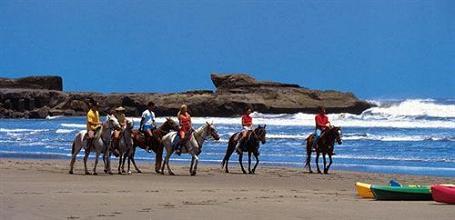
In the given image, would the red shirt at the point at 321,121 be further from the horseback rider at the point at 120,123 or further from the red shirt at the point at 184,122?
the horseback rider at the point at 120,123

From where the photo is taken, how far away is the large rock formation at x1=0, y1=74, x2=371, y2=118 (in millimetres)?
105375

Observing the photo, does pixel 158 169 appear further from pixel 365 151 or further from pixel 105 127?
pixel 365 151

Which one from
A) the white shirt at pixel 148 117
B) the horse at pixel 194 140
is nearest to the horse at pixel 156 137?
the white shirt at pixel 148 117

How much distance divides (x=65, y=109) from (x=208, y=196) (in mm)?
106662

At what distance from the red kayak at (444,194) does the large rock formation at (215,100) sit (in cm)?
8910

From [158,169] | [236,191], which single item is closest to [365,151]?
[158,169]

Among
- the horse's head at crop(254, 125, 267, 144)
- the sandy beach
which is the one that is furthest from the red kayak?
the horse's head at crop(254, 125, 267, 144)

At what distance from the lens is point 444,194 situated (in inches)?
545

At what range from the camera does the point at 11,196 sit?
1417cm

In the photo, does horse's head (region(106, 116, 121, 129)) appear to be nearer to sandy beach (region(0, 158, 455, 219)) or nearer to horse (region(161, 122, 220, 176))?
sandy beach (region(0, 158, 455, 219))

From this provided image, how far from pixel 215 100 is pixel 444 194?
92.3m

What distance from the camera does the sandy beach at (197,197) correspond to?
12047mm

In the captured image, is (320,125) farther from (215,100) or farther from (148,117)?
(215,100)

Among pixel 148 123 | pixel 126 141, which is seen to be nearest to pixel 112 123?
pixel 126 141
